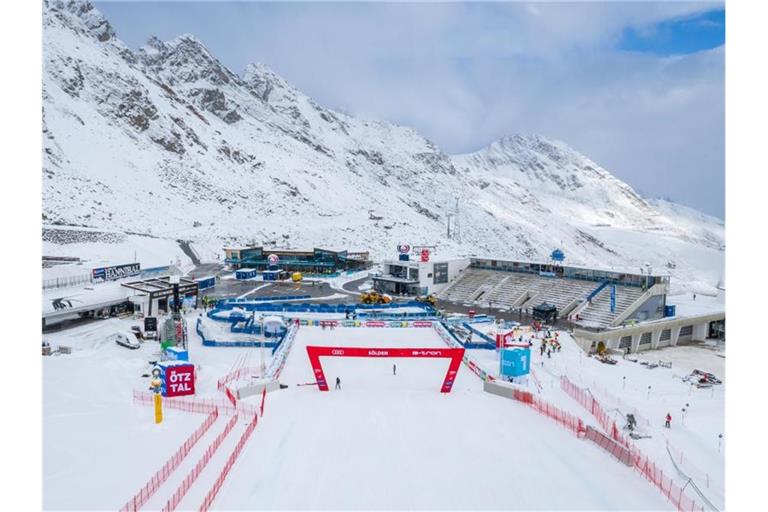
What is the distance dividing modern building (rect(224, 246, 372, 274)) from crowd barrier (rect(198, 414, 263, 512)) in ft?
172

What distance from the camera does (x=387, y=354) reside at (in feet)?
91.1

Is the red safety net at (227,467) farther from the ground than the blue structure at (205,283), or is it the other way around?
the blue structure at (205,283)

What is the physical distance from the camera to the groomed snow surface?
1619cm

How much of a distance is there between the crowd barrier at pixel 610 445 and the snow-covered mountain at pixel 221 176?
6488 centimetres

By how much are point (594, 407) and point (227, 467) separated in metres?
15.9

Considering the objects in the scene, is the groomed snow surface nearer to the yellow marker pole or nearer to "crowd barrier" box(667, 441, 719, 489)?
the yellow marker pole

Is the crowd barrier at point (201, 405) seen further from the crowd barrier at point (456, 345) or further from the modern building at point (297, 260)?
the modern building at point (297, 260)

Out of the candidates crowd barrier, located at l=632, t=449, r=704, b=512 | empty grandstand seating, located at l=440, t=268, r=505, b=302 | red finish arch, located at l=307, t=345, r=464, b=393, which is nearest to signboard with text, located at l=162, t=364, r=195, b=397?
red finish arch, located at l=307, t=345, r=464, b=393

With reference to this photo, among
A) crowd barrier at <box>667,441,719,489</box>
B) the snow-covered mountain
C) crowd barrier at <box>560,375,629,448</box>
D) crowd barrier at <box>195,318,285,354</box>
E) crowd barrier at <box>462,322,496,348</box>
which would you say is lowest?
crowd barrier at <box>667,441,719,489</box>

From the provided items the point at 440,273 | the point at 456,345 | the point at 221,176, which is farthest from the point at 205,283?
the point at 221,176

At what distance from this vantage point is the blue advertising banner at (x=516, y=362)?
2827cm

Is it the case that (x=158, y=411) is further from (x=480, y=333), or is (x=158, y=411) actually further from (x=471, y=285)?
(x=471, y=285)

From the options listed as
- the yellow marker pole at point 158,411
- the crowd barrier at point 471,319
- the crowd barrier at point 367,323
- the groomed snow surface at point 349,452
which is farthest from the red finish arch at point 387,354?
the crowd barrier at point 471,319

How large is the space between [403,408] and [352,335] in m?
15.5
